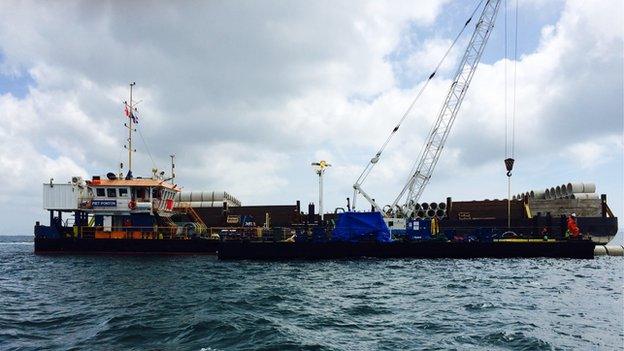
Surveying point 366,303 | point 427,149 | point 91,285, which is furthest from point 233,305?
point 427,149

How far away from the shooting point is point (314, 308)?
16.8 meters

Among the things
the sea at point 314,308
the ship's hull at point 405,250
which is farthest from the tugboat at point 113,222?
the sea at point 314,308

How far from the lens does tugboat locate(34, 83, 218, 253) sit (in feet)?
135

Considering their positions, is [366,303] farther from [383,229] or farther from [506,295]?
[383,229]

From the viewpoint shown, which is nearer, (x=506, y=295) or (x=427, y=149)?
(x=506, y=295)

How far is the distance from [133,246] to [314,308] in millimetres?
29410

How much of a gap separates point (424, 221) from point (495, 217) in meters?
17.1

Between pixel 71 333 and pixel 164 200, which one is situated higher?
pixel 164 200

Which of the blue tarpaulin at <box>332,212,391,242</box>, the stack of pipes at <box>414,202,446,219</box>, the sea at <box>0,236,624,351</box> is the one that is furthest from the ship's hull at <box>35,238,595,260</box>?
the stack of pipes at <box>414,202,446,219</box>

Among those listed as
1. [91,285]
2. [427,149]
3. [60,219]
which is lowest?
[91,285]

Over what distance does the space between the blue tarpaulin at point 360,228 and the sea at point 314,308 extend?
23.0 feet

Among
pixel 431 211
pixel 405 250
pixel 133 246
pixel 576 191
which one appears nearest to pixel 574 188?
pixel 576 191

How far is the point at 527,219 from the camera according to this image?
49531 mm

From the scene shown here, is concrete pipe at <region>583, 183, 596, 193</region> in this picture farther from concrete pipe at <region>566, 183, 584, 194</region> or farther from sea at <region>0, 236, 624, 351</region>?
sea at <region>0, 236, 624, 351</region>
